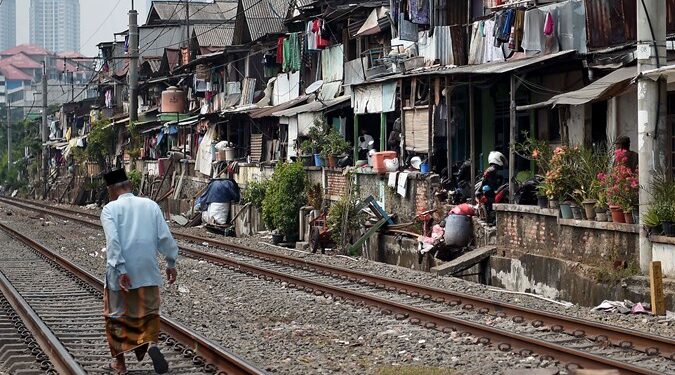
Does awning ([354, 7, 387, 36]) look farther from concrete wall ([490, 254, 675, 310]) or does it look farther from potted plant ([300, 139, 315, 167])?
concrete wall ([490, 254, 675, 310])

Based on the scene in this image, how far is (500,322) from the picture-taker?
1316 centimetres

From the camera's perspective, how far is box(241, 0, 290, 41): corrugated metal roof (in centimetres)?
4431

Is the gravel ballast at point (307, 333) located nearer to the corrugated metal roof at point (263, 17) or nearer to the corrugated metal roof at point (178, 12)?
the corrugated metal roof at point (263, 17)

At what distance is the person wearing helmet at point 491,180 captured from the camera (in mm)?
21344

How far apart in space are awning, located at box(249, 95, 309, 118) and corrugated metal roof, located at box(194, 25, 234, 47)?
42.5 feet

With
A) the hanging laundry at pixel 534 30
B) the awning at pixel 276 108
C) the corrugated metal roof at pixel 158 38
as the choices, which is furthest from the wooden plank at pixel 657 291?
the corrugated metal roof at pixel 158 38

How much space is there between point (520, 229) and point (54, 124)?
288ft

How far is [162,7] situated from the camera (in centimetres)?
6619

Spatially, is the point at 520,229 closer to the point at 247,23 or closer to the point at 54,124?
the point at 247,23

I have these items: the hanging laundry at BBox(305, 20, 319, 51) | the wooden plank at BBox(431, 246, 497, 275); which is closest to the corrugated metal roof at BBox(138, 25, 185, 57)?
the hanging laundry at BBox(305, 20, 319, 51)

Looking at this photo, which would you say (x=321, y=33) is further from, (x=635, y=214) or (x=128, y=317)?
(x=128, y=317)

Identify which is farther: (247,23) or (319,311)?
(247,23)

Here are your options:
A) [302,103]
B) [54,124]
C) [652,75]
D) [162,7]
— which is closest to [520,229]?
[652,75]

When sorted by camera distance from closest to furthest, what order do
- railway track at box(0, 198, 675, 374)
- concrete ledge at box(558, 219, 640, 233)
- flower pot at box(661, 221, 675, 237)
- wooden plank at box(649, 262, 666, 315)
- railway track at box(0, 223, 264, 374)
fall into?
1. railway track at box(0, 223, 264, 374)
2. railway track at box(0, 198, 675, 374)
3. wooden plank at box(649, 262, 666, 315)
4. flower pot at box(661, 221, 675, 237)
5. concrete ledge at box(558, 219, 640, 233)
